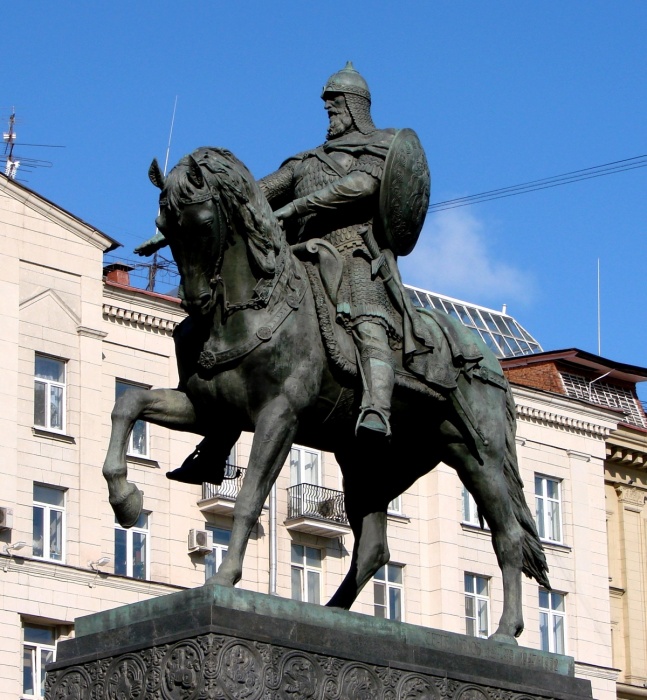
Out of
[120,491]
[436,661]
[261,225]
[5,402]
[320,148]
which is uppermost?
[5,402]

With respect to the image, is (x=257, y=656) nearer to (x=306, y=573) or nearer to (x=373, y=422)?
(x=373, y=422)

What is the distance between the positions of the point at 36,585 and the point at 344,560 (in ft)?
24.0

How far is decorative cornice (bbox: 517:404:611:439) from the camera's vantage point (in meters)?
50.5

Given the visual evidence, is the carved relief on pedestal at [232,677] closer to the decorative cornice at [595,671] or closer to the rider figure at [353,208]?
the rider figure at [353,208]

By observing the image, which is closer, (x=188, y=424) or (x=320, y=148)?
(x=188, y=424)

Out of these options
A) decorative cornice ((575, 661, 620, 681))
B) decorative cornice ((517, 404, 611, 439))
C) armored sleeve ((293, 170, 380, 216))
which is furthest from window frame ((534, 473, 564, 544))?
armored sleeve ((293, 170, 380, 216))

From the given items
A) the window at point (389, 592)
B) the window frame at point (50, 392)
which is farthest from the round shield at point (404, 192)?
the window at point (389, 592)

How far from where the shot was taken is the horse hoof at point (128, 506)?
16.1m

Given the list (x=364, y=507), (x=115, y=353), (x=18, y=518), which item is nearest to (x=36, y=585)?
(x=18, y=518)

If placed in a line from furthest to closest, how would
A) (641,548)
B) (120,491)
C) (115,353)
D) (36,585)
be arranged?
(641,548), (115,353), (36,585), (120,491)

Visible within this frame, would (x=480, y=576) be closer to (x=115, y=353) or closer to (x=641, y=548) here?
(x=641, y=548)

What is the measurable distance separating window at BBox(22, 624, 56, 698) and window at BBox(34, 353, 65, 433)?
368 centimetres

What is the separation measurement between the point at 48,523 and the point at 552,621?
1355 cm

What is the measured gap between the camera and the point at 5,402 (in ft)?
134
